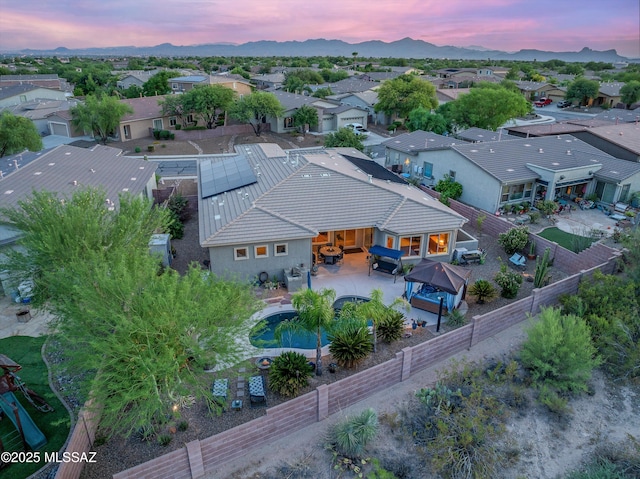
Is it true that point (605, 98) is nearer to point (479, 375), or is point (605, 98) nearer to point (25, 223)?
point (479, 375)

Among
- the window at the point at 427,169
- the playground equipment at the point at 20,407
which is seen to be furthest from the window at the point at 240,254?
the window at the point at 427,169

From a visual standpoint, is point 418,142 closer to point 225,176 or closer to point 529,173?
point 529,173

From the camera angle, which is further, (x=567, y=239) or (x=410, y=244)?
(x=567, y=239)

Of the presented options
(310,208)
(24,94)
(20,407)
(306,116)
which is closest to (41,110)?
(24,94)

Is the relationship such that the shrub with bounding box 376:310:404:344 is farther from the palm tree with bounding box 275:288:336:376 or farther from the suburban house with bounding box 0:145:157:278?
the suburban house with bounding box 0:145:157:278

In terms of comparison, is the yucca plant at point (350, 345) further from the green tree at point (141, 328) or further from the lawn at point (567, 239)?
the lawn at point (567, 239)

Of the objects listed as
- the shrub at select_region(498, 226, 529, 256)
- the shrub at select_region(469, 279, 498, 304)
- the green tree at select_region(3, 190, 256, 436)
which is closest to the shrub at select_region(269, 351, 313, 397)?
the green tree at select_region(3, 190, 256, 436)
